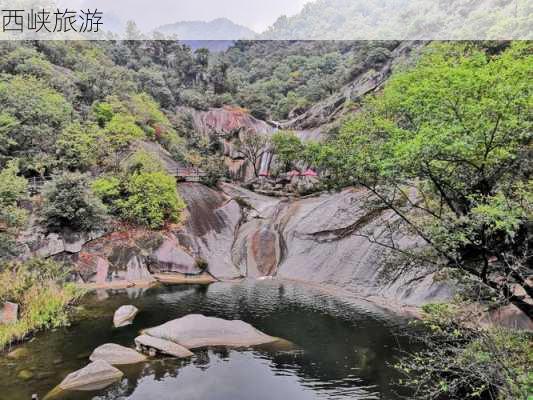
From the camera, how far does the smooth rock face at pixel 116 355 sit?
1259 centimetres

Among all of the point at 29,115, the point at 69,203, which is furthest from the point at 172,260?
the point at 29,115

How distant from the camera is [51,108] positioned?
95.1ft

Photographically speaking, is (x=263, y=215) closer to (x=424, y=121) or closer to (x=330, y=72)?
(x=424, y=121)

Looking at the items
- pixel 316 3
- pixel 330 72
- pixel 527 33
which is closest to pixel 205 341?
pixel 527 33

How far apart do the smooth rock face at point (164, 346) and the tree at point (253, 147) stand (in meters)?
31.6

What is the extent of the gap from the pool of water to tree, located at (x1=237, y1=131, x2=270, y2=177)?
84.9 ft

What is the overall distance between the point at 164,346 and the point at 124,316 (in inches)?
159

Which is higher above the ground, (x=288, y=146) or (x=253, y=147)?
(x=253, y=147)

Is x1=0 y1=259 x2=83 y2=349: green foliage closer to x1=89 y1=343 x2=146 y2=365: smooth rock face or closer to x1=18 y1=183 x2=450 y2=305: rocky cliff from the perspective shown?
x1=89 y1=343 x2=146 y2=365: smooth rock face

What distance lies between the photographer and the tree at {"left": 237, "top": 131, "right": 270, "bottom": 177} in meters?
43.7

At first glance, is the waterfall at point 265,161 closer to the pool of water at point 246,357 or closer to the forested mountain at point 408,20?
the forested mountain at point 408,20

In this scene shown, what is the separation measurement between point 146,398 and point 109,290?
1284 cm

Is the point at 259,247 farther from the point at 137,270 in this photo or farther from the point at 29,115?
the point at 29,115

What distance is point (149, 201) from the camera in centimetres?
2773
